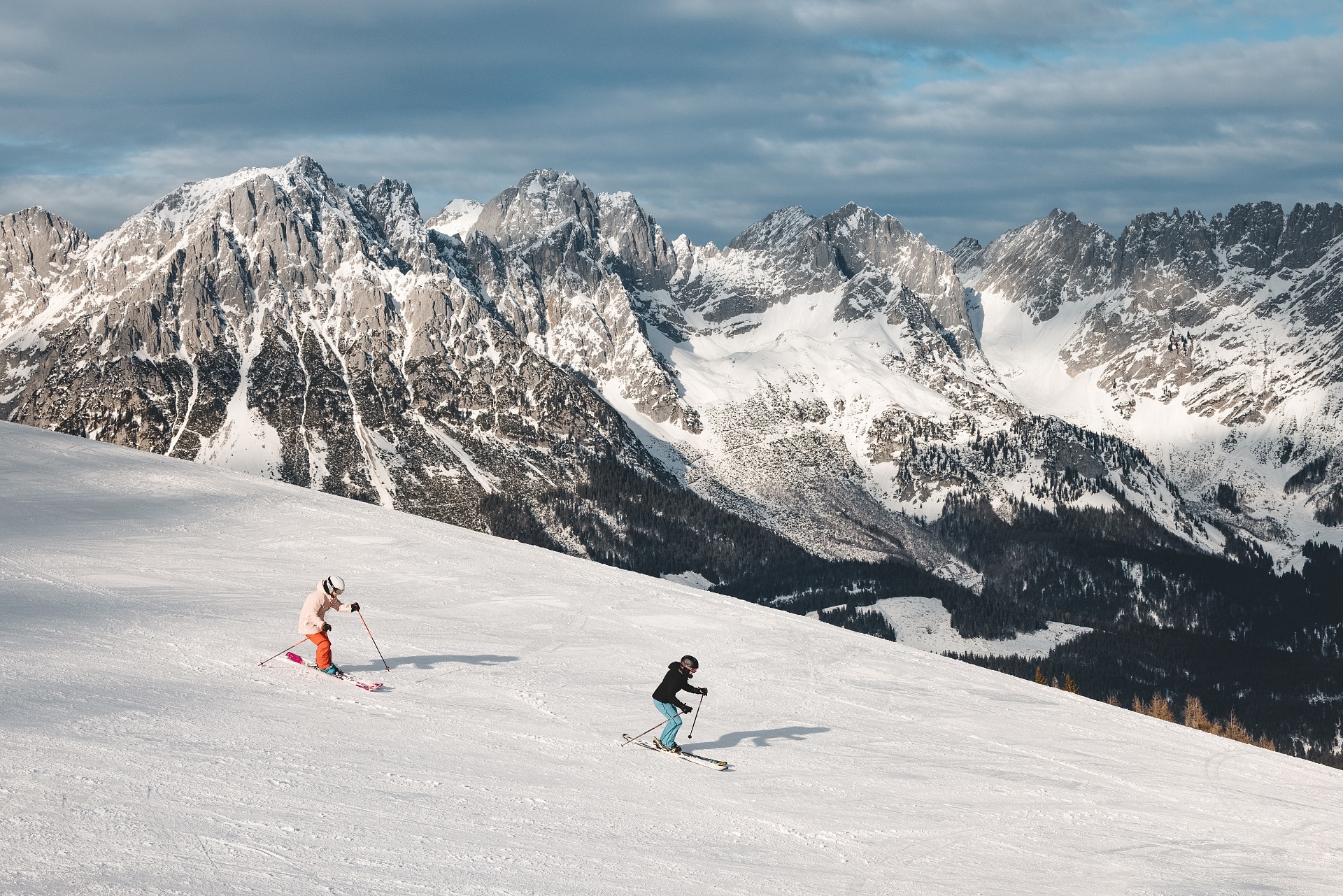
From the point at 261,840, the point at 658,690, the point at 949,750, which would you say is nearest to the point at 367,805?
the point at 261,840

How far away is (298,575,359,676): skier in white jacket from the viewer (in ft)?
85.0

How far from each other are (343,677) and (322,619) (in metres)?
1.31

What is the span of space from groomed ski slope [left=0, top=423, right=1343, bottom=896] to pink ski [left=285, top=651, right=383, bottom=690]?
0.33m

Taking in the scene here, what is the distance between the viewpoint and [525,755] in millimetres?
22203

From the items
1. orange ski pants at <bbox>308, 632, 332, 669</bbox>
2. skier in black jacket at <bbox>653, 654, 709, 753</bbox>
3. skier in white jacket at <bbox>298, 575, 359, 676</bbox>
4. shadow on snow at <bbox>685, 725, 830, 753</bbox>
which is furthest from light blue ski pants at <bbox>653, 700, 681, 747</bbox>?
orange ski pants at <bbox>308, 632, 332, 669</bbox>

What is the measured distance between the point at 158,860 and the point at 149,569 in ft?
75.8

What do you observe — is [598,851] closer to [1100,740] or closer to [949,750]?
[949,750]

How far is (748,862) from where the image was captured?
18.3m

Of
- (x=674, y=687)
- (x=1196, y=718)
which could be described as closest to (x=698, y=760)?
(x=674, y=687)

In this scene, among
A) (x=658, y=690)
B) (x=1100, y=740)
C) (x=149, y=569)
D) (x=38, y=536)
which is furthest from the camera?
(x=38, y=536)

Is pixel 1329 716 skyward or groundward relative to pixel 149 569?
groundward

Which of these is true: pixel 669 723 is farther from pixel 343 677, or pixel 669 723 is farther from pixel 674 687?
pixel 343 677

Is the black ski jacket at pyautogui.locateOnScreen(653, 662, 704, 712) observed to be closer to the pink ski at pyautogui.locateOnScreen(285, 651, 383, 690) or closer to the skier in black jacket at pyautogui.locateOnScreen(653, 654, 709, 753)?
the skier in black jacket at pyautogui.locateOnScreen(653, 654, 709, 753)

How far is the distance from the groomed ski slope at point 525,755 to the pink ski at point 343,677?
1.07 ft
